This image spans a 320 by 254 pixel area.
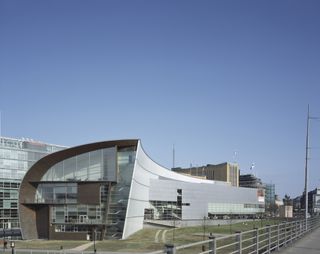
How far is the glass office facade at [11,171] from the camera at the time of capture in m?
129

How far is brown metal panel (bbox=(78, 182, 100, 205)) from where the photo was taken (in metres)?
92.5

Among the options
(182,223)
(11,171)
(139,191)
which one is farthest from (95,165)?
(11,171)

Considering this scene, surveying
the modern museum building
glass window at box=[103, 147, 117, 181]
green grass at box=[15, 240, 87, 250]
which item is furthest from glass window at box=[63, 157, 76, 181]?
green grass at box=[15, 240, 87, 250]

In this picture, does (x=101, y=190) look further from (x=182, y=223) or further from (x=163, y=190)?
(x=182, y=223)

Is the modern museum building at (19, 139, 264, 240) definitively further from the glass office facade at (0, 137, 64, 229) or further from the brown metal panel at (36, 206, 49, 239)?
the glass office facade at (0, 137, 64, 229)

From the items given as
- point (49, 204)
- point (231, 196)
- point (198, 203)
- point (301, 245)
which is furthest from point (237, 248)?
point (231, 196)

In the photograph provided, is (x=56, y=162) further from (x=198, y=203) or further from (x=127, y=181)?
(x=198, y=203)

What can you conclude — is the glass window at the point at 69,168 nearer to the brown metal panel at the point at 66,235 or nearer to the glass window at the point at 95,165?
the glass window at the point at 95,165

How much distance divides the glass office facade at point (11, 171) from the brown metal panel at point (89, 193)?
3889 cm

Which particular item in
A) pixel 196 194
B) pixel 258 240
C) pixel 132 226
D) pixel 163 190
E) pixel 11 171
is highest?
pixel 258 240

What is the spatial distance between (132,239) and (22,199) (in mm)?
21021

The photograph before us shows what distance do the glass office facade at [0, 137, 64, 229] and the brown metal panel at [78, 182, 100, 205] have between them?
3889 centimetres

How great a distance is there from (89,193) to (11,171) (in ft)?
151

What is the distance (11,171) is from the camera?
132375 mm
